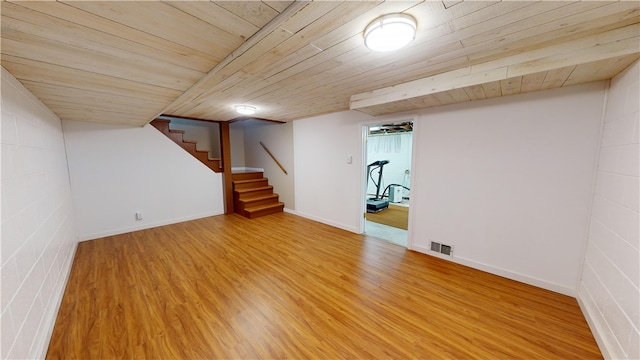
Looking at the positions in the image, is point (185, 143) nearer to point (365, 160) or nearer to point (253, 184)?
point (253, 184)

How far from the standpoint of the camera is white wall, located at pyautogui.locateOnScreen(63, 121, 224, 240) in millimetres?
3322

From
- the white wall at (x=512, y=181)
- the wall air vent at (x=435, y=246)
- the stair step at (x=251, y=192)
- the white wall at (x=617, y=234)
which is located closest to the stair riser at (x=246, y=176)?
the stair step at (x=251, y=192)

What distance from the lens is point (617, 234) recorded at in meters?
1.43

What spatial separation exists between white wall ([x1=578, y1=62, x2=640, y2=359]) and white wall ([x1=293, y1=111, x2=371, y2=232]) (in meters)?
2.33

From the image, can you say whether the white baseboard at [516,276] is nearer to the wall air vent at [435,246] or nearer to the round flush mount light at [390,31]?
the wall air vent at [435,246]

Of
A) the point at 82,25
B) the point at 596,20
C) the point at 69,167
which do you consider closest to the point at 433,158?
the point at 596,20

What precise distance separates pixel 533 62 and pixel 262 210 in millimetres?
4428

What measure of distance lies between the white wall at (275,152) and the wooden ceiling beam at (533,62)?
2.99 metres

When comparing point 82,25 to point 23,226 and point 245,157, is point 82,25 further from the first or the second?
point 245,157

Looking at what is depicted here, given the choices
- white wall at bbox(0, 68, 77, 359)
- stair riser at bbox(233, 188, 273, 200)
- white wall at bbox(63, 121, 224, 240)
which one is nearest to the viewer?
white wall at bbox(0, 68, 77, 359)

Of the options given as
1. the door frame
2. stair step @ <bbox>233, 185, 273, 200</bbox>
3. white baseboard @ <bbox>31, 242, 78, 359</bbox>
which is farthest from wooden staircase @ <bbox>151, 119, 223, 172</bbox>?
the door frame

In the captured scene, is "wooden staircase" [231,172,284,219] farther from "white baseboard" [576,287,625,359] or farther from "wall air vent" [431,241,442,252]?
"white baseboard" [576,287,625,359]

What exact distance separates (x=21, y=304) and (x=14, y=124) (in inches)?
45.8

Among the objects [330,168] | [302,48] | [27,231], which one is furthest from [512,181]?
[27,231]
